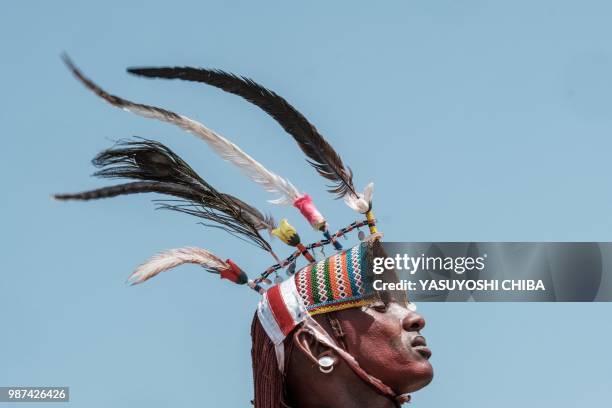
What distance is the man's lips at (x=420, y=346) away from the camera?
317 inches

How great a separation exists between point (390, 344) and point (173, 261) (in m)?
1.43

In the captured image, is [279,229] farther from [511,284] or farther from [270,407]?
[511,284]

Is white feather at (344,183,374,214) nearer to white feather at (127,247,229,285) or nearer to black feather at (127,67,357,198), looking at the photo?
black feather at (127,67,357,198)

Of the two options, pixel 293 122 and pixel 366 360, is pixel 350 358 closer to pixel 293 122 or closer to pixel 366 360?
pixel 366 360

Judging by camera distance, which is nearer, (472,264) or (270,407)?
(270,407)

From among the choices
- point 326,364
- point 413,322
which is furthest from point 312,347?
point 413,322

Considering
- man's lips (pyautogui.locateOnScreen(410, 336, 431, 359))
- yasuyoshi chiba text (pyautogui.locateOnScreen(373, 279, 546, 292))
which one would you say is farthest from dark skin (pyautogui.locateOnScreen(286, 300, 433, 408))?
yasuyoshi chiba text (pyautogui.locateOnScreen(373, 279, 546, 292))

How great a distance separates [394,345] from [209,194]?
61.2 inches

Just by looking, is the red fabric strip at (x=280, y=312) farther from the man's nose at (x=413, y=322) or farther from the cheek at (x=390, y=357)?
the man's nose at (x=413, y=322)

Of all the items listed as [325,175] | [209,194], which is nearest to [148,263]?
[209,194]

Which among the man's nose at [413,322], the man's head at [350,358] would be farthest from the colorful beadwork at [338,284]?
the man's nose at [413,322]

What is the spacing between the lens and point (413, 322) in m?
8.11

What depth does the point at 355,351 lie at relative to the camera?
8055 millimetres

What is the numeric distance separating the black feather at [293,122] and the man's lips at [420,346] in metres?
0.98
